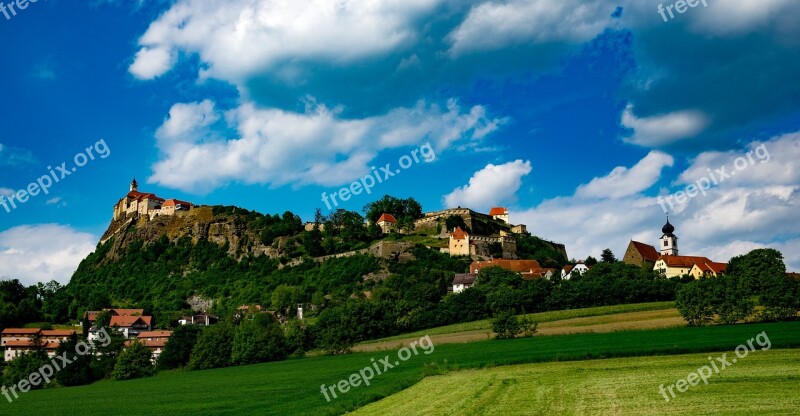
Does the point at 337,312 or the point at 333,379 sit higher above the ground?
the point at 337,312

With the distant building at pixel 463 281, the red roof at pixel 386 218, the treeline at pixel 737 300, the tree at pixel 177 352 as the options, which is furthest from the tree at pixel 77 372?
the red roof at pixel 386 218

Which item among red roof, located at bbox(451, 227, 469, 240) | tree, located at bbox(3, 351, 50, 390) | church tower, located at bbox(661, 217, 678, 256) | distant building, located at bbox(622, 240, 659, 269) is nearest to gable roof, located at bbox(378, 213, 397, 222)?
red roof, located at bbox(451, 227, 469, 240)

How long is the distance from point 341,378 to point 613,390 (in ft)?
84.7

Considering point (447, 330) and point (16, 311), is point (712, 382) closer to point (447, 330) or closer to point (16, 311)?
point (447, 330)

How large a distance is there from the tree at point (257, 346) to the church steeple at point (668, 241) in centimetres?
10050

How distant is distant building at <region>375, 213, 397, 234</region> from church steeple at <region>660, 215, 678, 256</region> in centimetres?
6380

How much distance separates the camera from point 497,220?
17462cm

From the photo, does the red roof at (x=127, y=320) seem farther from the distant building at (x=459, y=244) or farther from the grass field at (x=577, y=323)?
the distant building at (x=459, y=244)

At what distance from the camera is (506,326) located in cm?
6650

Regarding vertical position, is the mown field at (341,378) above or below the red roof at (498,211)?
below

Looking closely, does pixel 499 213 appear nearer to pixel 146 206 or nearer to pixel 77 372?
pixel 146 206

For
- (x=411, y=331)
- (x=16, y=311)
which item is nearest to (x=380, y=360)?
(x=411, y=331)

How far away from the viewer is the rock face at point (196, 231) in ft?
513

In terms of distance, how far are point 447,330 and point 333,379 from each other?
35.8 m
